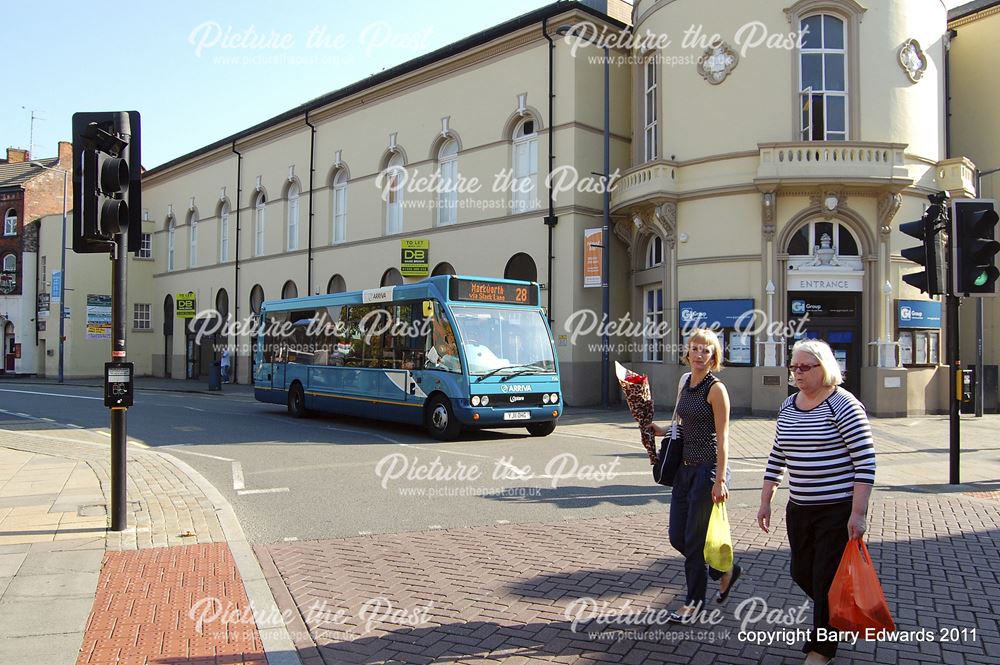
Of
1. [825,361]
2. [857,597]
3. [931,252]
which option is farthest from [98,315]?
[857,597]

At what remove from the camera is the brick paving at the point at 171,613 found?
4.29 meters

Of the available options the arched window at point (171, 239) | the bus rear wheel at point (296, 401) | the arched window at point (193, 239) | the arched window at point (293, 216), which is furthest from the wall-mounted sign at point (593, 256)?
the arched window at point (171, 239)

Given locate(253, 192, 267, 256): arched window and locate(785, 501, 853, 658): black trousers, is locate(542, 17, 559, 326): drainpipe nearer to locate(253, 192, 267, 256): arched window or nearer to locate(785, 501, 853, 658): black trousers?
locate(253, 192, 267, 256): arched window

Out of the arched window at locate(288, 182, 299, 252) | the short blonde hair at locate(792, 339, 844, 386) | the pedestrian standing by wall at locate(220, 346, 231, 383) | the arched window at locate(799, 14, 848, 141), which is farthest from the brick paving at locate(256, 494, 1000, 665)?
the pedestrian standing by wall at locate(220, 346, 231, 383)

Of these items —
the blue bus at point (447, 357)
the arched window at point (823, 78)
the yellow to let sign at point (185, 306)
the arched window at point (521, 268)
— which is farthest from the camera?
the yellow to let sign at point (185, 306)

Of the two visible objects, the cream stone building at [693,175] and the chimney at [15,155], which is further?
the chimney at [15,155]

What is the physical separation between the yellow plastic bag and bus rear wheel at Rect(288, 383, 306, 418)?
1495 centimetres

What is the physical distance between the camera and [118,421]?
709cm

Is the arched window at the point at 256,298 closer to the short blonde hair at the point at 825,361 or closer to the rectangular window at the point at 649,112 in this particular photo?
the rectangular window at the point at 649,112

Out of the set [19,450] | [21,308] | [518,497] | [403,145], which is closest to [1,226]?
[21,308]

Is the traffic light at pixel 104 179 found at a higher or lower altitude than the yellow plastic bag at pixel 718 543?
higher

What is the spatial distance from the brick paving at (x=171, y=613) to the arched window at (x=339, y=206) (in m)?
26.3

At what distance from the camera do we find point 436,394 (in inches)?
569

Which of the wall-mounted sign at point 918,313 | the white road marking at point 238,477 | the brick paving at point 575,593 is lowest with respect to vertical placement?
the white road marking at point 238,477
